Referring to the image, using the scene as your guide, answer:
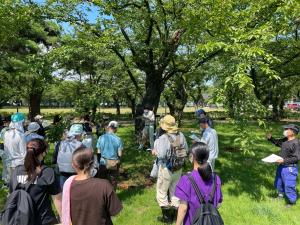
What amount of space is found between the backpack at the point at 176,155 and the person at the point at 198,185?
88.7 inches

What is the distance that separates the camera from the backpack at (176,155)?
6.32 metres

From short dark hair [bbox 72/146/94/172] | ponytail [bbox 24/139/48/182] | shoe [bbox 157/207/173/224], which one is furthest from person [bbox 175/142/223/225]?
shoe [bbox 157/207/173/224]

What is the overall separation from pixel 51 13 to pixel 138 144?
616 centimetres

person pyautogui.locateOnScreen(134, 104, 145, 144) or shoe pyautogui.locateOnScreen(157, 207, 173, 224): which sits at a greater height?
person pyautogui.locateOnScreen(134, 104, 145, 144)

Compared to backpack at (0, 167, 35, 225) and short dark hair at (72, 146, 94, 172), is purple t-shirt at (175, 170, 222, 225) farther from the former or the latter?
backpack at (0, 167, 35, 225)

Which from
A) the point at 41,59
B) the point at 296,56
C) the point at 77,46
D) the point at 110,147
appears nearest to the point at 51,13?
the point at 77,46

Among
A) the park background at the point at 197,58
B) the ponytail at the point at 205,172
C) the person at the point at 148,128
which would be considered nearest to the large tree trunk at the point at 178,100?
the park background at the point at 197,58

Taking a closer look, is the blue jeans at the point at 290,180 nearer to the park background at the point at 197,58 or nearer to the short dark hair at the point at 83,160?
the park background at the point at 197,58

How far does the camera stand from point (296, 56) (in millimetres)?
17516

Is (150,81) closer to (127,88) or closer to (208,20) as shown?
(208,20)

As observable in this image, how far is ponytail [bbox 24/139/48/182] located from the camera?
12.6 feet

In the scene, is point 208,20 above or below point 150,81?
above

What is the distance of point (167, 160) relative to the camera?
632 cm

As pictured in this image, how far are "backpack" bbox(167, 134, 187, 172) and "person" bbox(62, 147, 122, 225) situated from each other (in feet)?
9.11
